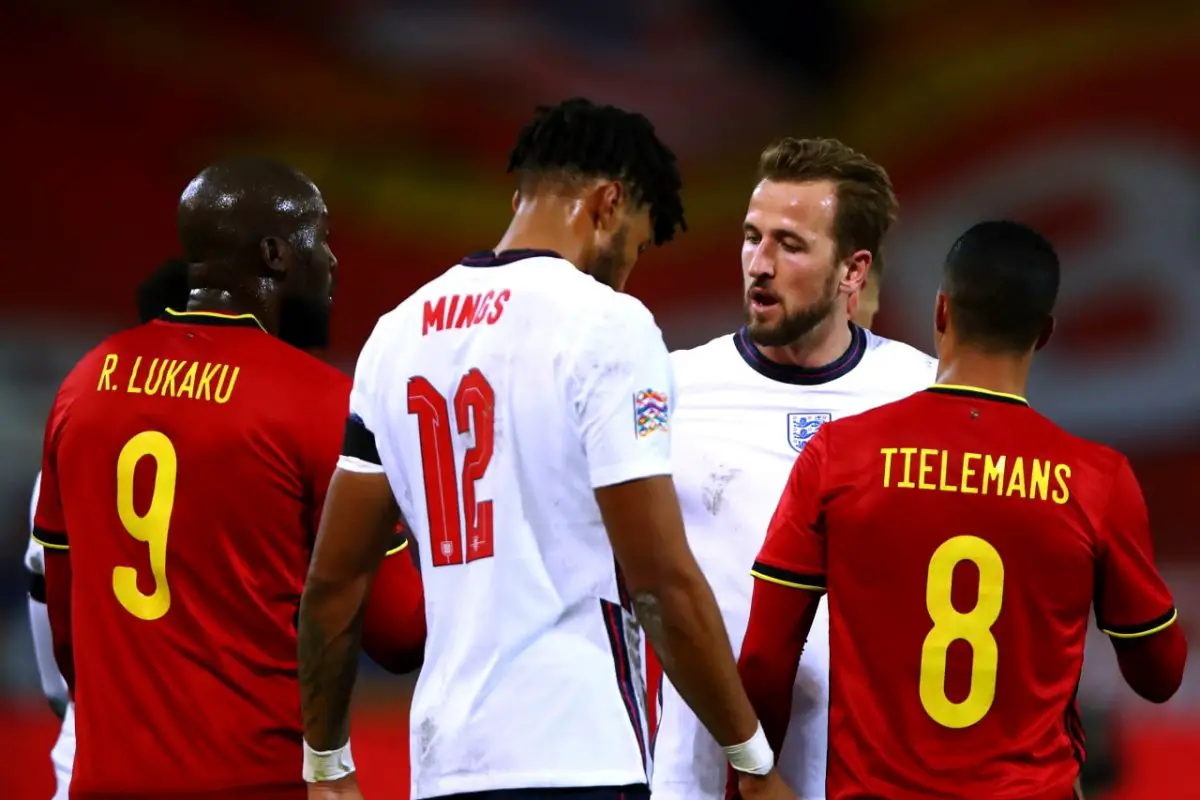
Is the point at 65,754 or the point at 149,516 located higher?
the point at 149,516

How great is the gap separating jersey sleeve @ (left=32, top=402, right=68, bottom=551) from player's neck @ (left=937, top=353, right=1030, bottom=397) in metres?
1.52

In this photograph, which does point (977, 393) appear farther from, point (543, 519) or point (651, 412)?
point (543, 519)

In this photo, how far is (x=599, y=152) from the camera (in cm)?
227

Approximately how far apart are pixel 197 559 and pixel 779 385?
117 centimetres

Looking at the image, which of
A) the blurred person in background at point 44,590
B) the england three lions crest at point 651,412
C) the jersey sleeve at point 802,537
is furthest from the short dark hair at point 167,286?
the england three lions crest at point 651,412

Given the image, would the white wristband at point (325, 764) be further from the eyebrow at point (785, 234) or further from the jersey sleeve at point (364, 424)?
the eyebrow at point (785, 234)

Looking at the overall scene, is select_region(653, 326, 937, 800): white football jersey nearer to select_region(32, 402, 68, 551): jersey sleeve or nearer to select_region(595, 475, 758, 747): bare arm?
select_region(595, 475, 758, 747): bare arm

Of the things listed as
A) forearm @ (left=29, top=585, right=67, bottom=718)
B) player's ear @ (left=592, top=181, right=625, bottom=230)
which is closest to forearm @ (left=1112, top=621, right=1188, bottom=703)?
player's ear @ (left=592, top=181, right=625, bottom=230)

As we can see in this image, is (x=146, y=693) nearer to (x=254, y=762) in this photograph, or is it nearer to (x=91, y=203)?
(x=254, y=762)

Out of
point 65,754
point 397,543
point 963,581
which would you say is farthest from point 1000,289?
point 65,754

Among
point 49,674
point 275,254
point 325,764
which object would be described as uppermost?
point 275,254

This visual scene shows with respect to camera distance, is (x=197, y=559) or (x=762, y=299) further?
(x=762, y=299)

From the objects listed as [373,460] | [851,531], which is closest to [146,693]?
[373,460]

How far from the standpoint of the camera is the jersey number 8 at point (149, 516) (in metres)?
2.53
